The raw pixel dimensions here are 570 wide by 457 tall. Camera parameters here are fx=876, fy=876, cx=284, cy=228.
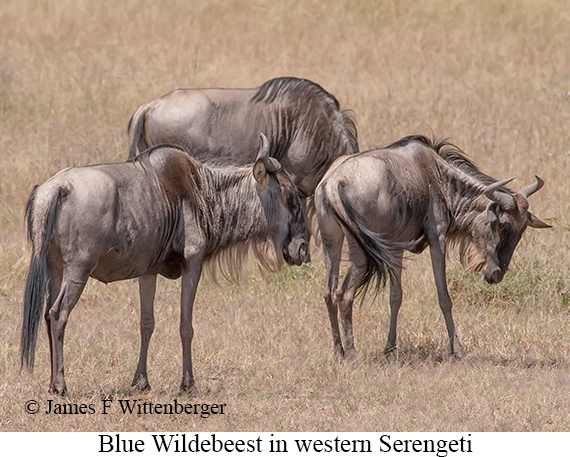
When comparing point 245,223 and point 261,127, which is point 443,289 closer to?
point 245,223

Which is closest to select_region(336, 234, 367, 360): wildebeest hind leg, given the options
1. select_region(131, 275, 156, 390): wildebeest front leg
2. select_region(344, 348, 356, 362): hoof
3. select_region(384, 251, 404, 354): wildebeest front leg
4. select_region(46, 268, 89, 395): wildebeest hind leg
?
select_region(344, 348, 356, 362): hoof

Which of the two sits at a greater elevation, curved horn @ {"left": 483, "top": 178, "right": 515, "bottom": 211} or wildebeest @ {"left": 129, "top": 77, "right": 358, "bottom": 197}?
curved horn @ {"left": 483, "top": 178, "right": 515, "bottom": 211}

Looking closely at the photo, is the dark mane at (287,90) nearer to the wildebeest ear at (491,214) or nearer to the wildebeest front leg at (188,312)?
the wildebeest ear at (491,214)

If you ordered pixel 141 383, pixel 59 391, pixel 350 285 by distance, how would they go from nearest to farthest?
pixel 59 391
pixel 141 383
pixel 350 285

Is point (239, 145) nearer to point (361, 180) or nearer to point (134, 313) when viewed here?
point (134, 313)

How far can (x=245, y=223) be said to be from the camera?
5738 mm

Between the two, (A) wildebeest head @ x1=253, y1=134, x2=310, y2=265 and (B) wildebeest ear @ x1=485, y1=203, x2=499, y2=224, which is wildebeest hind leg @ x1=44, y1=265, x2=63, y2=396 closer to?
(A) wildebeest head @ x1=253, y1=134, x2=310, y2=265

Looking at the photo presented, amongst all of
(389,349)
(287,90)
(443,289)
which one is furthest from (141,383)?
(287,90)

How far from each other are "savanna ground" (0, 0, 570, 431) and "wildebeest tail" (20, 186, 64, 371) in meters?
0.44

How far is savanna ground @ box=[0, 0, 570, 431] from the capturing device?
5.43 m

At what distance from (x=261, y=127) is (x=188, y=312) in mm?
3726

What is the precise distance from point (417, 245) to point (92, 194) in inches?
107

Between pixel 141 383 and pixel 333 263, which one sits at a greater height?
pixel 333 263

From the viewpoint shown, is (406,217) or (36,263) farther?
(406,217)
